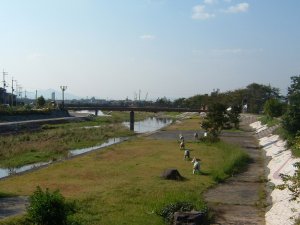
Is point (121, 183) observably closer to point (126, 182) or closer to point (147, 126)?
point (126, 182)

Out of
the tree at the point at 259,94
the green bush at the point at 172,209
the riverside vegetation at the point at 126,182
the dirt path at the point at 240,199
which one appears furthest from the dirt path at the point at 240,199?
the tree at the point at 259,94

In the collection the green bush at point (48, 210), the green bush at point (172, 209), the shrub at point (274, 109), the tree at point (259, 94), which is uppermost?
the tree at point (259, 94)

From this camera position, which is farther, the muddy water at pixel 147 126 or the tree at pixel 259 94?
the tree at pixel 259 94

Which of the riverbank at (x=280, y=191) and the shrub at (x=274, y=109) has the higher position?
the shrub at (x=274, y=109)

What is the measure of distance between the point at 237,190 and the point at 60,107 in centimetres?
9201

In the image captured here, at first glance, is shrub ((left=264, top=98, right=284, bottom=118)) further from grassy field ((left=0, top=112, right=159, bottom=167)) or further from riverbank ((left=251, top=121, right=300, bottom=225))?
riverbank ((left=251, top=121, right=300, bottom=225))

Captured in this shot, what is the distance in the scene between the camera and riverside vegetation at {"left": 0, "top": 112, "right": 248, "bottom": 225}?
22062 mm

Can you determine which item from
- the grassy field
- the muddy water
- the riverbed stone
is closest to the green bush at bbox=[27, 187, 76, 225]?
the riverbed stone

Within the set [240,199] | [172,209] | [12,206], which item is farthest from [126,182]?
[172,209]

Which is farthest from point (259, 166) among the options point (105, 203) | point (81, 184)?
point (105, 203)

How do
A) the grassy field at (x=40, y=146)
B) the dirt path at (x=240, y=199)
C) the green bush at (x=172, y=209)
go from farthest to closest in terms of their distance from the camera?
the grassy field at (x=40, y=146)
the dirt path at (x=240, y=199)
the green bush at (x=172, y=209)

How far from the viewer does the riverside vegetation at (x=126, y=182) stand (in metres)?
22.1

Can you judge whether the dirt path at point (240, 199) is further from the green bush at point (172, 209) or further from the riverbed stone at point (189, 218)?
the riverbed stone at point (189, 218)

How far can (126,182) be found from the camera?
30141 mm
